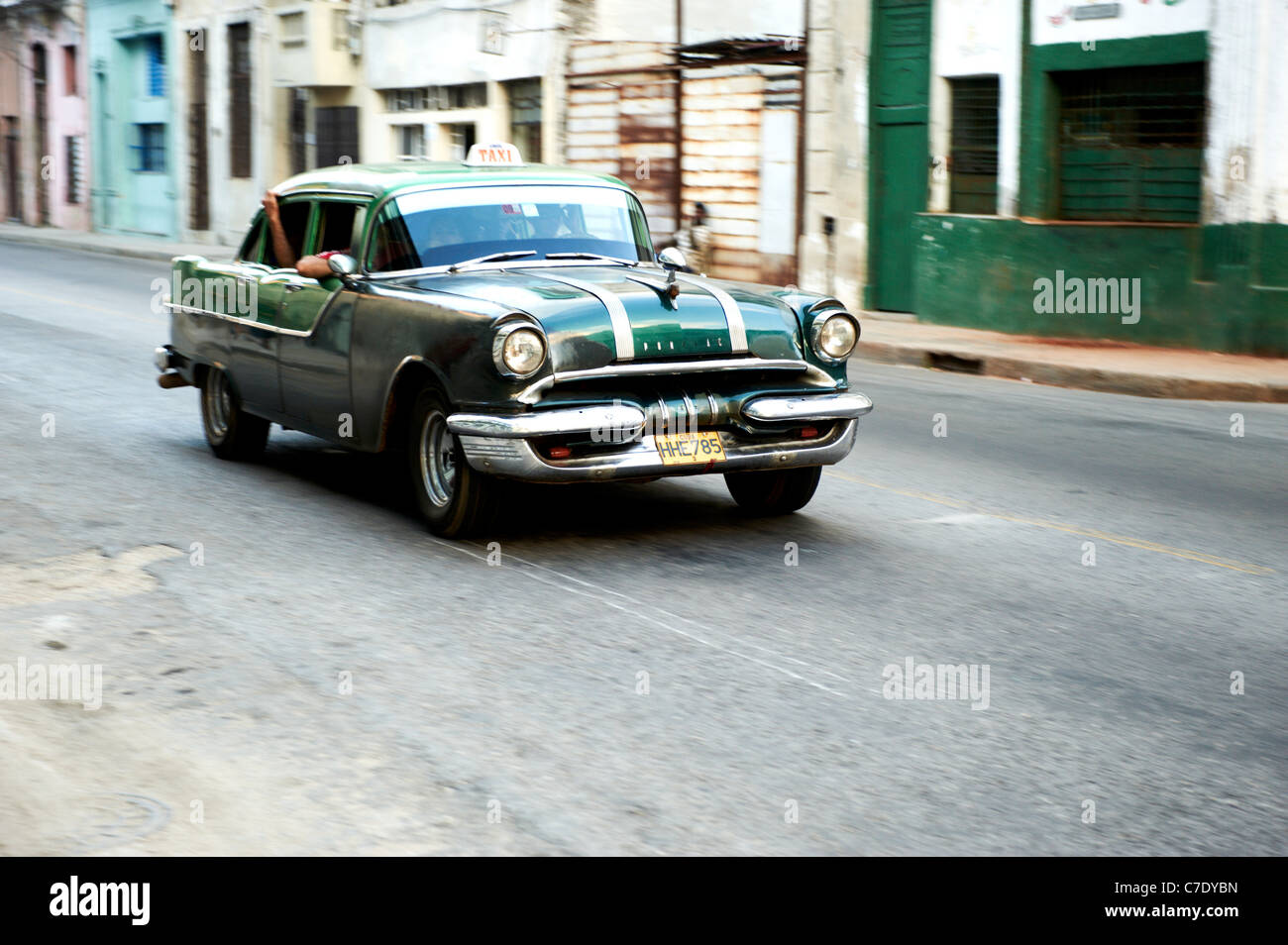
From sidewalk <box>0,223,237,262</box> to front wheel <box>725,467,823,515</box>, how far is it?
26.1 metres

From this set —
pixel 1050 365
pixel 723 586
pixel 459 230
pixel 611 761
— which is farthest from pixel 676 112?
pixel 611 761

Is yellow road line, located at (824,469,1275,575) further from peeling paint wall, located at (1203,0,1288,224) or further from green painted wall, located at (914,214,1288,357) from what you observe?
peeling paint wall, located at (1203,0,1288,224)

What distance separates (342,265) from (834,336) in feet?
7.66

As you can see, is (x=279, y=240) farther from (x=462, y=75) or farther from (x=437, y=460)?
(x=462, y=75)

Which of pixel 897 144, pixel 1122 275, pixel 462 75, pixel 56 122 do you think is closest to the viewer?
pixel 1122 275

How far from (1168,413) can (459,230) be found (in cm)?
702

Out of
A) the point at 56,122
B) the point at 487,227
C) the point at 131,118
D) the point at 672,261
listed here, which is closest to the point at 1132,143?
the point at 672,261

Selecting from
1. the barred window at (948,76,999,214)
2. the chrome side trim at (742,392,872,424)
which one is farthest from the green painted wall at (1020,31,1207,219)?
the chrome side trim at (742,392,872,424)

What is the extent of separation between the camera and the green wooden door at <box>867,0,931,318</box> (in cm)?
2072

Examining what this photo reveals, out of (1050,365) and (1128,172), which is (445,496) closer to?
(1050,365)

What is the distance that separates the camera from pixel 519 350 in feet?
22.4

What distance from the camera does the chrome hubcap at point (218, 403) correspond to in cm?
967

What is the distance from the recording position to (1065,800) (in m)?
4.25
